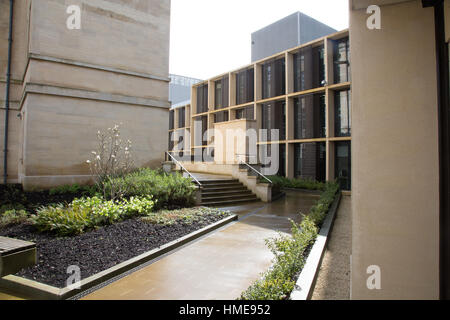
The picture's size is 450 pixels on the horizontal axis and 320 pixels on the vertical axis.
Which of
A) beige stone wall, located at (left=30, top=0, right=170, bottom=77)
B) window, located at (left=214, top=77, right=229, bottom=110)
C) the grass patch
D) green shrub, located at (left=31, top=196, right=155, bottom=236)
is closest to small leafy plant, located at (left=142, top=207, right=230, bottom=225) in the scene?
green shrub, located at (left=31, top=196, right=155, bottom=236)

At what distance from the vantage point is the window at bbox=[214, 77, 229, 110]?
78.7 ft

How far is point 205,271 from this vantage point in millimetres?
4324

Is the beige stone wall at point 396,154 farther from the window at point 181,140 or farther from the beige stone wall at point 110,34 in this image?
the window at point 181,140

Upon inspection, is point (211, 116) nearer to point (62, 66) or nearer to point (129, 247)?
point (62, 66)

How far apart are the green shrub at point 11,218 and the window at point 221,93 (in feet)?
62.7

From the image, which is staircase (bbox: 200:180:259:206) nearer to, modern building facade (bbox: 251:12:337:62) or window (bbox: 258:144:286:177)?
window (bbox: 258:144:286:177)

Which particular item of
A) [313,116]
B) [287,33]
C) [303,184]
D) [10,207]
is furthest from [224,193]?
[287,33]

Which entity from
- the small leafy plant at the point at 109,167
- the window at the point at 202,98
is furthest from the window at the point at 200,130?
the small leafy plant at the point at 109,167

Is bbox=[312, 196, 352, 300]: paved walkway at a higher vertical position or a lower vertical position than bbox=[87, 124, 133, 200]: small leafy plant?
lower

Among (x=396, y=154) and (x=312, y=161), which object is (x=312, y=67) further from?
(x=396, y=154)

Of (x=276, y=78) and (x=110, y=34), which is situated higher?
(x=276, y=78)

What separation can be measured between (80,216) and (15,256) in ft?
6.09

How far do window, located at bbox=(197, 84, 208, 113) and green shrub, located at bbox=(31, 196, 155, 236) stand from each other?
20.2 meters
